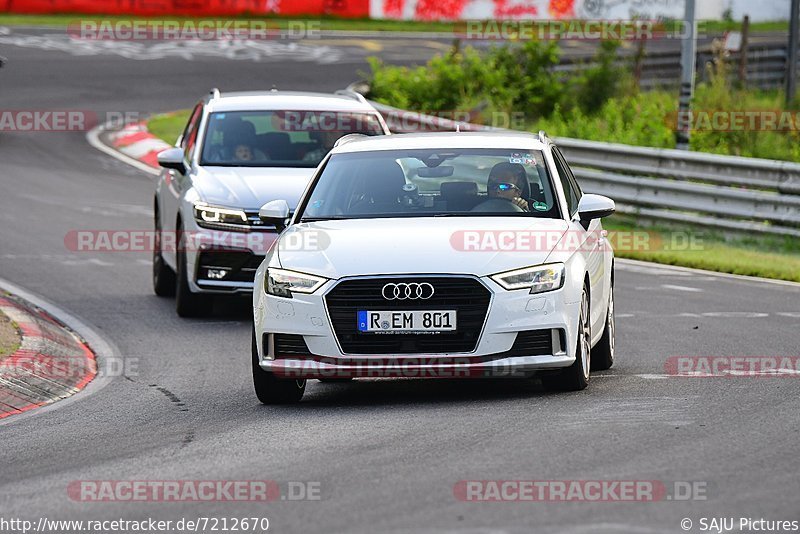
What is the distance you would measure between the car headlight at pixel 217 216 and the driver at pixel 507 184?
3739 mm

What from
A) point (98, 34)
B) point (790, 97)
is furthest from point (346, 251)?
Answer: point (98, 34)

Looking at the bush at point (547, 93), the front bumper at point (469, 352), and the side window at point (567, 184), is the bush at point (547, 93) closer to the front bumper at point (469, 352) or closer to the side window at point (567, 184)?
the side window at point (567, 184)

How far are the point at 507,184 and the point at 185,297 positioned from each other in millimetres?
4622

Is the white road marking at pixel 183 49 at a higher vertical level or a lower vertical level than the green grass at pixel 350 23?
lower

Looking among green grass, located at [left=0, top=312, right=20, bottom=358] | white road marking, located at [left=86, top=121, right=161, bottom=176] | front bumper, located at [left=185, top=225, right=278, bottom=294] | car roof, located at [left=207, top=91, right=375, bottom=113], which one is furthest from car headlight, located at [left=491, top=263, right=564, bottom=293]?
white road marking, located at [left=86, top=121, right=161, bottom=176]

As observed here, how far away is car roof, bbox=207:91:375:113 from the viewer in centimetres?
1527

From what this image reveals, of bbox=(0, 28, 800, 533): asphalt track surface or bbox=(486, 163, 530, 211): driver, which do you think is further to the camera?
bbox=(486, 163, 530, 211): driver

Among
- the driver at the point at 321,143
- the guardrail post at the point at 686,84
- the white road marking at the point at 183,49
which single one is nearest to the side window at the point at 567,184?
the driver at the point at 321,143

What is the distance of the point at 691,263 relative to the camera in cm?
1753

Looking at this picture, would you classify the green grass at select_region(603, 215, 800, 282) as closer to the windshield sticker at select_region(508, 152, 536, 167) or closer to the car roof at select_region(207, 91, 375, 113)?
the car roof at select_region(207, 91, 375, 113)

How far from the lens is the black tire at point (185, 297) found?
14.1 metres

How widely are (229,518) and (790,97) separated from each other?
22.9m

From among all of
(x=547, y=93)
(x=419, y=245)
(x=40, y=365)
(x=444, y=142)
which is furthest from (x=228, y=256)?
(x=547, y=93)

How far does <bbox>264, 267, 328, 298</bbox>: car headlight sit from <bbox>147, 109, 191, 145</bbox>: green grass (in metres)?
17.4
